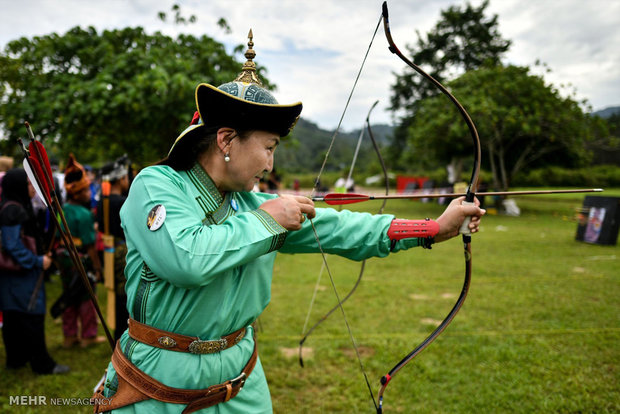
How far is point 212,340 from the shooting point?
1408 mm

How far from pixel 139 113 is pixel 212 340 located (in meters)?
6.38

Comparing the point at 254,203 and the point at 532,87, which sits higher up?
the point at 532,87

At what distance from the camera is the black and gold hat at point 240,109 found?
133 cm

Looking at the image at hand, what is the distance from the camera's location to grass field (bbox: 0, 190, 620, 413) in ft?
10.6

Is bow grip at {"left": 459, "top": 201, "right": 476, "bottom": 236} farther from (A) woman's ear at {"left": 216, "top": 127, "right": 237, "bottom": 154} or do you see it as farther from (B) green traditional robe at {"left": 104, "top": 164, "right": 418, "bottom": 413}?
(A) woman's ear at {"left": 216, "top": 127, "right": 237, "bottom": 154}

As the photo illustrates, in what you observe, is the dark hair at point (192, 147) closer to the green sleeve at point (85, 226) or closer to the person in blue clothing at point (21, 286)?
the person in blue clothing at point (21, 286)

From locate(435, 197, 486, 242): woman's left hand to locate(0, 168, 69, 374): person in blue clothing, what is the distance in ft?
11.5

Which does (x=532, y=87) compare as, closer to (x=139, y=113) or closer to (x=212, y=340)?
(x=139, y=113)

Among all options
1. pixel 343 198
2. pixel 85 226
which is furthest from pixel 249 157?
pixel 85 226

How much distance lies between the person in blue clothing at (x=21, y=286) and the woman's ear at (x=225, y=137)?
2.95 metres

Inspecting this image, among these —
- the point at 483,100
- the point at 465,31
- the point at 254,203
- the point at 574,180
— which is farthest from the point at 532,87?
the point at 574,180

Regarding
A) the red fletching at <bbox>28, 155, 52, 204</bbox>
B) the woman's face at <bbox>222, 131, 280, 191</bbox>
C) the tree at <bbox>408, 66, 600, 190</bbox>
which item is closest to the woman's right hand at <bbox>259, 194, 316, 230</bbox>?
the woman's face at <bbox>222, 131, 280, 191</bbox>

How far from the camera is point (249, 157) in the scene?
4.68ft

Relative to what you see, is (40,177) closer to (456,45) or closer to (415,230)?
(415,230)
